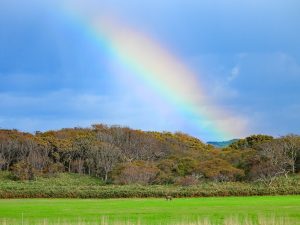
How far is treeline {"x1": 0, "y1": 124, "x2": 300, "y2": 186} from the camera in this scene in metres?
93.6

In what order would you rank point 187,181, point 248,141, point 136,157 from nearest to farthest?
point 187,181 → point 136,157 → point 248,141

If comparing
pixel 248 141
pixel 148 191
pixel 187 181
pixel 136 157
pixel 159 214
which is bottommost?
pixel 159 214

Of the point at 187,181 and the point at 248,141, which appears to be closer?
the point at 187,181

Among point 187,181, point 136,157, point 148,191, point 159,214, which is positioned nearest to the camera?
point 159,214

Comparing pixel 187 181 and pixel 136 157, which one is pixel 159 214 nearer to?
pixel 187 181

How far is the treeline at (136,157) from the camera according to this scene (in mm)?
93562

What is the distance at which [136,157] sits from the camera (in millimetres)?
114438

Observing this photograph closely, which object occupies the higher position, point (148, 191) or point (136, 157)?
point (136, 157)

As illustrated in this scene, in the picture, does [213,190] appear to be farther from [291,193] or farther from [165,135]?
[165,135]

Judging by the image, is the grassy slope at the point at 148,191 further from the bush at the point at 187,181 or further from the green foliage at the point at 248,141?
the green foliage at the point at 248,141

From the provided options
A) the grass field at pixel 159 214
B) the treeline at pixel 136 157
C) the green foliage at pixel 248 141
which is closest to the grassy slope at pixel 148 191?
the treeline at pixel 136 157

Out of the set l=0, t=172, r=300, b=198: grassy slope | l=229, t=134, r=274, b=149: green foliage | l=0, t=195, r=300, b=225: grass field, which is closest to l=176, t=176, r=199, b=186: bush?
l=0, t=172, r=300, b=198: grassy slope

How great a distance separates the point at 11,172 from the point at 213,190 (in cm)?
4497

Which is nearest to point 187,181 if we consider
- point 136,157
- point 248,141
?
point 136,157
